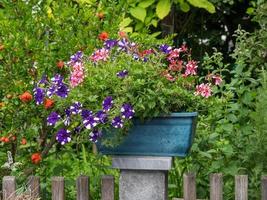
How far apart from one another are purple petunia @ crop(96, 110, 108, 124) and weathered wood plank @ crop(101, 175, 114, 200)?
15.0 inches

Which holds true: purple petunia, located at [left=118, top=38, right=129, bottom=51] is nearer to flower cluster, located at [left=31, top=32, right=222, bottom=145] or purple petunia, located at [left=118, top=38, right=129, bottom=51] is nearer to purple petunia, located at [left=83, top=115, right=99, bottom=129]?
flower cluster, located at [left=31, top=32, right=222, bottom=145]

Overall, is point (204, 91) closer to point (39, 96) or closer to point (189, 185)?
point (189, 185)

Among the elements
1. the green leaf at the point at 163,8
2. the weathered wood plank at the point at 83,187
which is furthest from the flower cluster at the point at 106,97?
the green leaf at the point at 163,8

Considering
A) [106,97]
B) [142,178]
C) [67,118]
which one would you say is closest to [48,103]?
[67,118]

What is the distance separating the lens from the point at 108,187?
10.9ft

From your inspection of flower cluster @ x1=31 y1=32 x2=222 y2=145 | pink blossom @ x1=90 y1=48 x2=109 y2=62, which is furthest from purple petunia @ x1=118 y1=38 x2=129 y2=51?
pink blossom @ x1=90 y1=48 x2=109 y2=62

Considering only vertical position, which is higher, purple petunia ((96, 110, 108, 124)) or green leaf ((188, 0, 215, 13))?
green leaf ((188, 0, 215, 13))

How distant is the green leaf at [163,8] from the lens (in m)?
5.29

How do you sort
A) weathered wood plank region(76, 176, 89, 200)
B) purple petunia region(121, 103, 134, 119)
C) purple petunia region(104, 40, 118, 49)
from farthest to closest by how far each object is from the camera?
purple petunia region(104, 40, 118, 49)
weathered wood plank region(76, 176, 89, 200)
purple petunia region(121, 103, 134, 119)

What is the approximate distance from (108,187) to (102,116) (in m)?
0.46

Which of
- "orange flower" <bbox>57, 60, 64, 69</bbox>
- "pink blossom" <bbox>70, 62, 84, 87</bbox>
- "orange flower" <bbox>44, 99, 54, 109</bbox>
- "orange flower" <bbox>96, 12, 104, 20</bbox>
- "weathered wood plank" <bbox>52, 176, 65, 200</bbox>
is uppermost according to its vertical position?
"orange flower" <bbox>96, 12, 104, 20</bbox>

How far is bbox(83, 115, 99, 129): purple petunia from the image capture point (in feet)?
10.0

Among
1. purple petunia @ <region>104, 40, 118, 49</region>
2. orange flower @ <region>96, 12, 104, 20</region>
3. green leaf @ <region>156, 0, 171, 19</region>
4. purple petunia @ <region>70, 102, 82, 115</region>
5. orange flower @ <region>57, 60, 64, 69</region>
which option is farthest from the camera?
green leaf @ <region>156, 0, 171, 19</region>

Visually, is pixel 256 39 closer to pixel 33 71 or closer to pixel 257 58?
pixel 257 58
